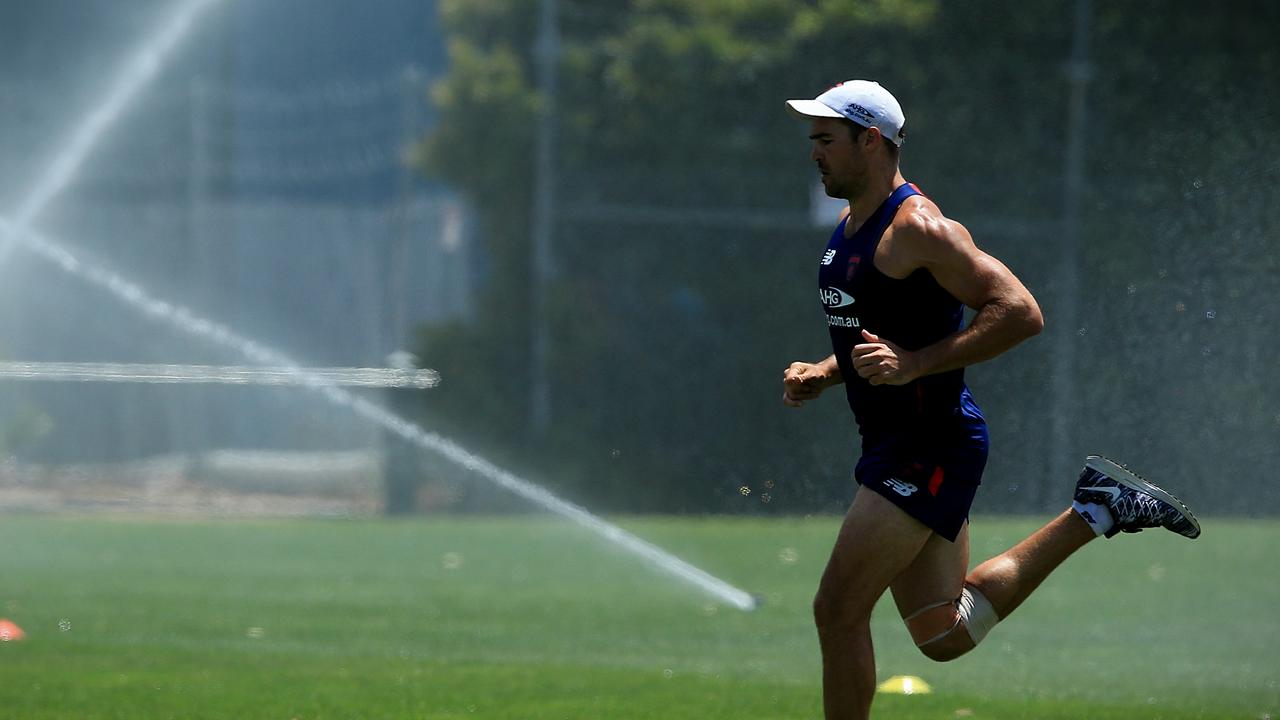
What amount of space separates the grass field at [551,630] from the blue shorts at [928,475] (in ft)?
4.98

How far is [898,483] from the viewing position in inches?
216

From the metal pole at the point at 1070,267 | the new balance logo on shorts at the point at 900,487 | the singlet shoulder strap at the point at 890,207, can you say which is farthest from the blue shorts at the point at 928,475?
the metal pole at the point at 1070,267

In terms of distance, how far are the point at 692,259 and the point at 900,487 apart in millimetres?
11313

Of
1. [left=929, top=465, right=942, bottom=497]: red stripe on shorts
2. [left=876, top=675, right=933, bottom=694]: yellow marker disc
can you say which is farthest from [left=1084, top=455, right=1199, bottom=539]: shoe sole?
[left=876, top=675, right=933, bottom=694]: yellow marker disc

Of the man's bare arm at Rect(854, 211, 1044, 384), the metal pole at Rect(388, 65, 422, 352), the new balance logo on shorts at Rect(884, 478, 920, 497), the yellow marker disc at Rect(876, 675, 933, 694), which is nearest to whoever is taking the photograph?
the man's bare arm at Rect(854, 211, 1044, 384)

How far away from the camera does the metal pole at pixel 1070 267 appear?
15.8 metres

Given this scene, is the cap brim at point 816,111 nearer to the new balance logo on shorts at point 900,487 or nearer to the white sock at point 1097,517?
the new balance logo on shorts at point 900,487

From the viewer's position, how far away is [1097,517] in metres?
5.88

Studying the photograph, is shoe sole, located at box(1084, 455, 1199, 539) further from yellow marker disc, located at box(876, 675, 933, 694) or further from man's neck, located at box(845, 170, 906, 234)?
yellow marker disc, located at box(876, 675, 933, 694)

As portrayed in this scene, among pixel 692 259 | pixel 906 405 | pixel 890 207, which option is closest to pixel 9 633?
pixel 906 405

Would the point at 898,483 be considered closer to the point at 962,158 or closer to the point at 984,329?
the point at 984,329

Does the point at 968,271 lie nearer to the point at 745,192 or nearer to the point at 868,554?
the point at 868,554

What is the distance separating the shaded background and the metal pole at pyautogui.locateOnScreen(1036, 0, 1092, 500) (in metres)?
0.03

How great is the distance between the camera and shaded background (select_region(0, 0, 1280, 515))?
51.6ft
